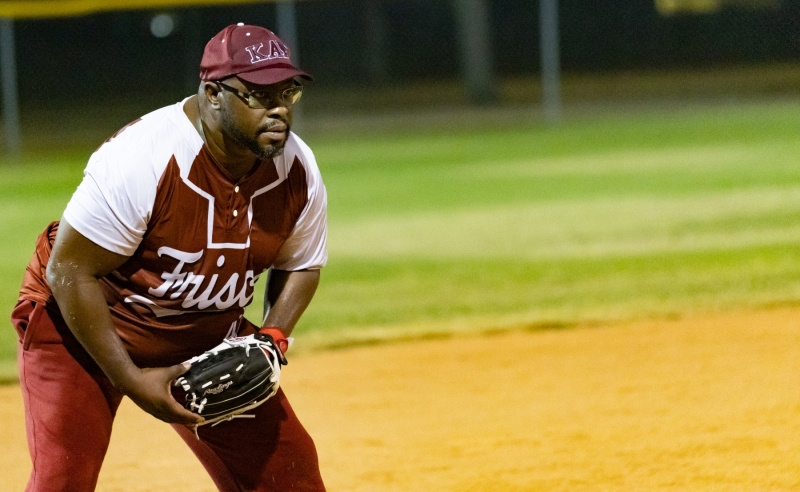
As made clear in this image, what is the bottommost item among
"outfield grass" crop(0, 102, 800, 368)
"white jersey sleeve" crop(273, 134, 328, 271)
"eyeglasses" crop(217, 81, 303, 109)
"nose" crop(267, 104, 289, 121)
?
"outfield grass" crop(0, 102, 800, 368)

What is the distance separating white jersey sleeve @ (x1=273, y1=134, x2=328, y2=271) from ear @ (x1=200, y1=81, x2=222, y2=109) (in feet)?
0.98

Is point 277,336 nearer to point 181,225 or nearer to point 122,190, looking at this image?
point 181,225

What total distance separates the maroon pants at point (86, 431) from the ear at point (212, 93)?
2.53 ft

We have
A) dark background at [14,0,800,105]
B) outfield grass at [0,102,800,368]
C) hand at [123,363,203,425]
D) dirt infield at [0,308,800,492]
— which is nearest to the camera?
hand at [123,363,203,425]

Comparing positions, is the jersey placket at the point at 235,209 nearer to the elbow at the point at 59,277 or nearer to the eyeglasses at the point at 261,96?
the eyeglasses at the point at 261,96

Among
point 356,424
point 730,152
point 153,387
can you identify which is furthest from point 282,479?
point 730,152

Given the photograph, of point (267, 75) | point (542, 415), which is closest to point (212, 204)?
point (267, 75)

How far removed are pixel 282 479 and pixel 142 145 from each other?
1081 mm

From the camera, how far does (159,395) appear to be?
303 centimetres

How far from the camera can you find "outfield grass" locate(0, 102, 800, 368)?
776cm

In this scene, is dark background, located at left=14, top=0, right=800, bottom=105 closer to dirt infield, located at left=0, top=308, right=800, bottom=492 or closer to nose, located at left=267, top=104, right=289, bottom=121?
dirt infield, located at left=0, top=308, right=800, bottom=492

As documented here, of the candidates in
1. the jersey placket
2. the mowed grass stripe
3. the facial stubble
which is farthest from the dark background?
the facial stubble

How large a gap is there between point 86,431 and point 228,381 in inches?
16.7

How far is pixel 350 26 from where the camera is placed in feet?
73.4
